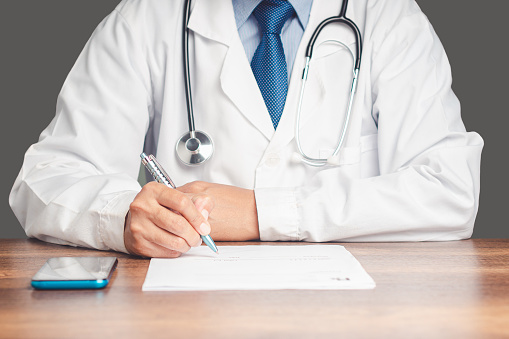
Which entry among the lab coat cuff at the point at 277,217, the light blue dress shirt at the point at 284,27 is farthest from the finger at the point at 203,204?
the light blue dress shirt at the point at 284,27

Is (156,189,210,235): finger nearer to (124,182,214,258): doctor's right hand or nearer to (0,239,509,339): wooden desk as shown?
(124,182,214,258): doctor's right hand

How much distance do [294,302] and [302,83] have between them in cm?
102

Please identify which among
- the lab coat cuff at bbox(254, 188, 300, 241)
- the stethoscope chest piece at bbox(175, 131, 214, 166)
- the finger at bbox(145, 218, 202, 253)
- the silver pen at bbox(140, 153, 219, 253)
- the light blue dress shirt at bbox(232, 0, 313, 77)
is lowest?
the lab coat cuff at bbox(254, 188, 300, 241)

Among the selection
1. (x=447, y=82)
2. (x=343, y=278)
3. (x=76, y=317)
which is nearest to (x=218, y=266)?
(x=343, y=278)

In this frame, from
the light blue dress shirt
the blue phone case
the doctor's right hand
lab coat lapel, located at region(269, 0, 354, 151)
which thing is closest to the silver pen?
the doctor's right hand

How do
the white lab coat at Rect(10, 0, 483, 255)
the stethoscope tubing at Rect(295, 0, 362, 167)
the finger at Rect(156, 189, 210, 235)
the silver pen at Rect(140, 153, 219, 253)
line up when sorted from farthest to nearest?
the stethoscope tubing at Rect(295, 0, 362, 167), the white lab coat at Rect(10, 0, 483, 255), the silver pen at Rect(140, 153, 219, 253), the finger at Rect(156, 189, 210, 235)

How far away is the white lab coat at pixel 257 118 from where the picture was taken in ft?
5.42

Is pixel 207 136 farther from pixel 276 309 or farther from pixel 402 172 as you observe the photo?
pixel 276 309

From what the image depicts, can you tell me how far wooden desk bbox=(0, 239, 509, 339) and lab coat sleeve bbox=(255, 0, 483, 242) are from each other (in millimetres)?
349

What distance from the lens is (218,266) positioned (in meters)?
1.20

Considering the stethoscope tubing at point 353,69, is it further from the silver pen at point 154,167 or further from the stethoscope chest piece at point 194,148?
the silver pen at point 154,167

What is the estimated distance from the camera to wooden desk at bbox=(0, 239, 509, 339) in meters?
0.84

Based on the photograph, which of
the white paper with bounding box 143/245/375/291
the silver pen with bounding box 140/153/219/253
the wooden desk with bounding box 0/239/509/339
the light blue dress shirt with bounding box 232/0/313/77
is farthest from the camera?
the light blue dress shirt with bounding box 232/0/313/77

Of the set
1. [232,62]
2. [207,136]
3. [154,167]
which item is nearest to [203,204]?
[154,167]
